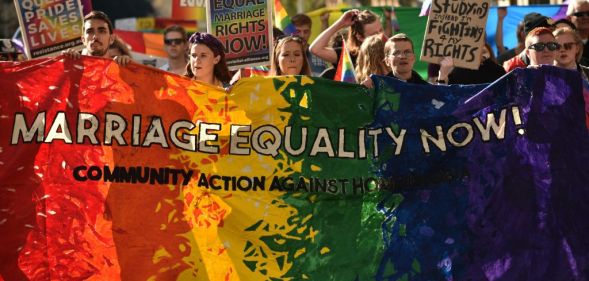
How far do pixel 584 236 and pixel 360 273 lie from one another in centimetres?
138

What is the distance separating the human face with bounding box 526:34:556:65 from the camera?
8484 mm

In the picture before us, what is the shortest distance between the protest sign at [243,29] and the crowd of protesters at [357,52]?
5.4 inches

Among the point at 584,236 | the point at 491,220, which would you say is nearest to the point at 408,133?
the point at 491,220

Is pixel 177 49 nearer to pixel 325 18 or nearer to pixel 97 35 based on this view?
pixel 97 35

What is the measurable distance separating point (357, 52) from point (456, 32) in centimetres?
116

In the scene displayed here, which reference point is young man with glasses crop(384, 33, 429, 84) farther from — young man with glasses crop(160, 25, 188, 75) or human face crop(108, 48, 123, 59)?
young man with glasses crop(160, 25, 188, 75)

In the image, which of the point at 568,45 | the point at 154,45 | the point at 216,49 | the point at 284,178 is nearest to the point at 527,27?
the point at 568,45

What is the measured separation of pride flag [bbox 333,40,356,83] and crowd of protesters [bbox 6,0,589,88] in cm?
6

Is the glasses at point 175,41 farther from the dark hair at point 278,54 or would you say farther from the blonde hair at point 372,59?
the blonde hair at point 372,59

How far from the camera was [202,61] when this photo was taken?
8.20 metres

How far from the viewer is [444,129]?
7555 millimetres

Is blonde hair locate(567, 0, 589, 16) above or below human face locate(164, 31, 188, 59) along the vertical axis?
above

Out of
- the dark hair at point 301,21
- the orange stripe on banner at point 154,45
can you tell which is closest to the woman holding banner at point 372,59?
the dark hair at point 301,21

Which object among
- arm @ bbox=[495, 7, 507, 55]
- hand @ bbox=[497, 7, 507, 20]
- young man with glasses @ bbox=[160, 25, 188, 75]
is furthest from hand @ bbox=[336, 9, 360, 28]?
hand @ bbox=[497, 7, 507, 20]
